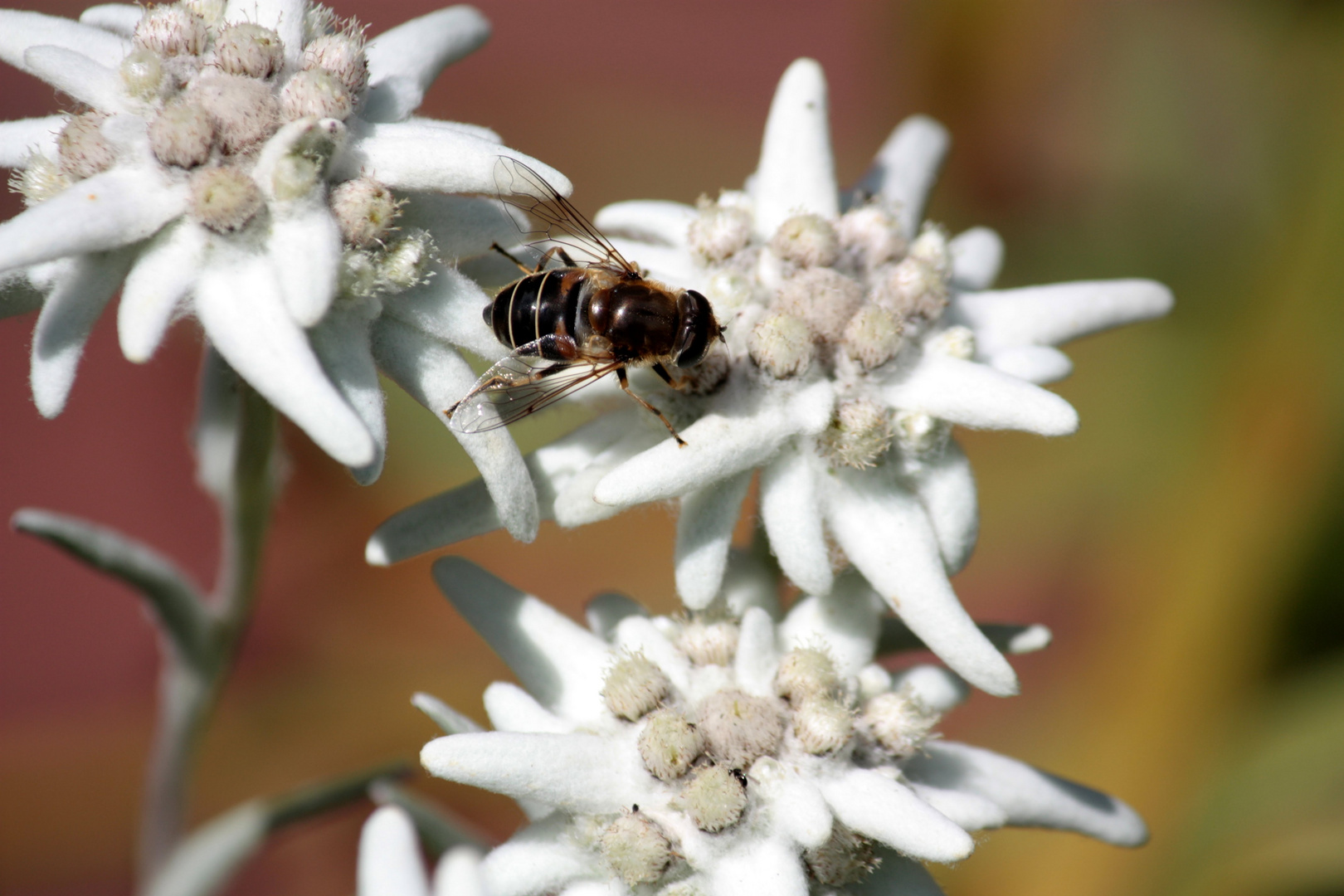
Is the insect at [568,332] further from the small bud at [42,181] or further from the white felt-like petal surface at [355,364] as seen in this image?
the small bud at [42,181]

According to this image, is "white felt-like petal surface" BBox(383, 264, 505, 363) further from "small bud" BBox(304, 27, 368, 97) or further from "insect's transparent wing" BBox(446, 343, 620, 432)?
"small bud" BBox(304, 27, 368, 97)

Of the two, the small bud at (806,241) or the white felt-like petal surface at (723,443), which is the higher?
the small bud at (806,241)

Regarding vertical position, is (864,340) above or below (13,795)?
above

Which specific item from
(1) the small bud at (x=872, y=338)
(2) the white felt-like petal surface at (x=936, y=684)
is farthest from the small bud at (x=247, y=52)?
(2) the white felt-like petal surface at (x=936, y=684)

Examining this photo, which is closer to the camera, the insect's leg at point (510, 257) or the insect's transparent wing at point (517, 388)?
the insect's transparent wing at point (517, 388)

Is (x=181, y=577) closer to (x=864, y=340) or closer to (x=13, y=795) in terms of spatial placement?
(x=864, y=340)

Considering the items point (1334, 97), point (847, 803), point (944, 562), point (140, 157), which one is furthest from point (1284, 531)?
point (140, 157)

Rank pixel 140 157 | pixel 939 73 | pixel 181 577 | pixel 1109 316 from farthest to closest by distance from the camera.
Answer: pixel 939 73
pixel 181 577
pixel 1109 316
pixel 140 157

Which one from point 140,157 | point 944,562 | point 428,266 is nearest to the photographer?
point 140,157
